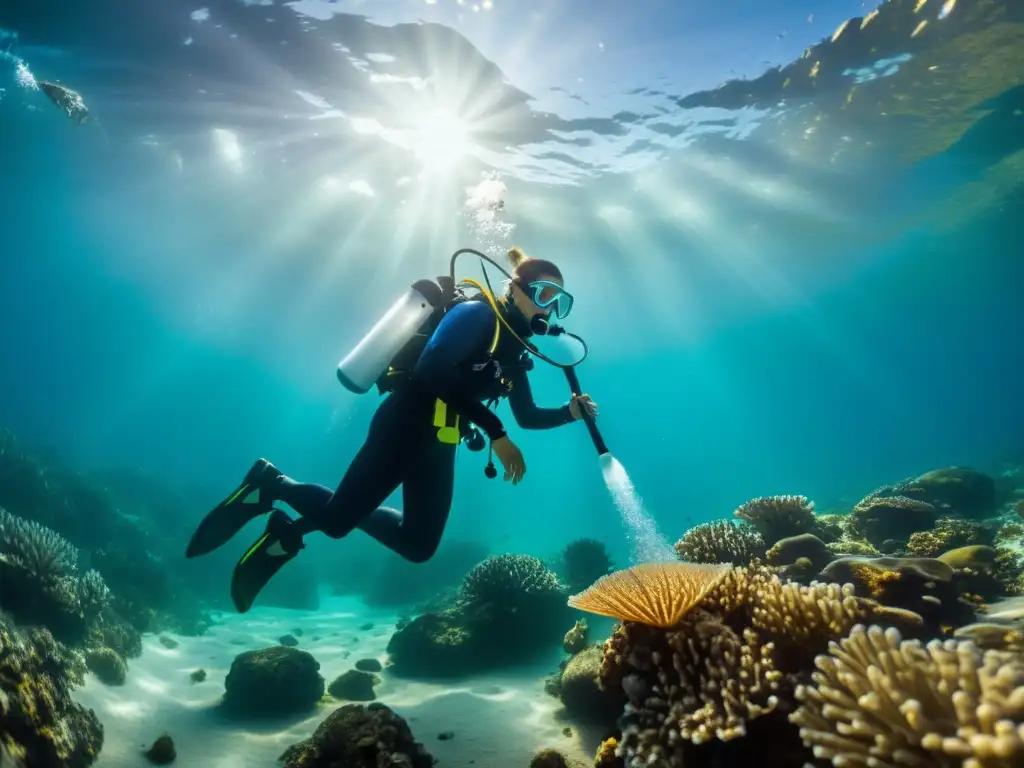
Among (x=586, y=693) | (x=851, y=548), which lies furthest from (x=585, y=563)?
(x=586, y=693)

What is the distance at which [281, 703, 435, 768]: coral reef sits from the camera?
3596 millimetres

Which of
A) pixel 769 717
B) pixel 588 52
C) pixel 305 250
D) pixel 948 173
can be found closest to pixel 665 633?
pixel 769 717

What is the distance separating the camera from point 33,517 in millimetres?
13633

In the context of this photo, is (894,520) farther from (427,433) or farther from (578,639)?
(427,433)

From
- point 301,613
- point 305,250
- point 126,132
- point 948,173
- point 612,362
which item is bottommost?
point 301,613

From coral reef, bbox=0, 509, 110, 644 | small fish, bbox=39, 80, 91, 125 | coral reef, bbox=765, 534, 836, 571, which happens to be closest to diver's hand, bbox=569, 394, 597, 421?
coral reef, bbox=765, 534, 836, 571

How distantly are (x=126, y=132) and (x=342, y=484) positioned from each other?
24.0 metres

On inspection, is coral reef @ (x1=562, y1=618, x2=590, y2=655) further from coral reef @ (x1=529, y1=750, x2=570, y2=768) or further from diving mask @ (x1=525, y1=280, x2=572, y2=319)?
diving mask @ (x1=525, y1=280, x2=572, y2=319)

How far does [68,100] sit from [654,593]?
2317 centimetres

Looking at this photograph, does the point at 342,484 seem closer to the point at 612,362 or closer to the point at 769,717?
the point at 769,717

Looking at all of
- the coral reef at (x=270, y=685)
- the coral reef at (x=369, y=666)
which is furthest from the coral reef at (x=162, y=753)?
the coral reef at (x=369, y=666)

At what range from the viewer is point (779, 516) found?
637 cm

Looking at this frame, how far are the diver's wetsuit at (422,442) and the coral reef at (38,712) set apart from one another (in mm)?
2205

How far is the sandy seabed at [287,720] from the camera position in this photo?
4.45 meters
